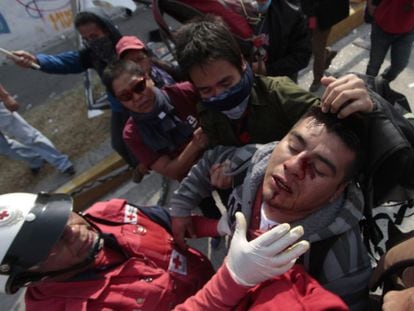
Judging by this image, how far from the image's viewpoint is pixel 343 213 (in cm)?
143

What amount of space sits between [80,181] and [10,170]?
0.99 meters

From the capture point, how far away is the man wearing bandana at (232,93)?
180 cm

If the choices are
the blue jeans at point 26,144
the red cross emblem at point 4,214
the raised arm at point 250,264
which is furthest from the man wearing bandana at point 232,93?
the blue jeans at point 26,144

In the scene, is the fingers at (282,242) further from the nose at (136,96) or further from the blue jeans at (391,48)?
the blue jeans at (391,48)

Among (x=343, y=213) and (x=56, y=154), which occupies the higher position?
(x=343, y=213)

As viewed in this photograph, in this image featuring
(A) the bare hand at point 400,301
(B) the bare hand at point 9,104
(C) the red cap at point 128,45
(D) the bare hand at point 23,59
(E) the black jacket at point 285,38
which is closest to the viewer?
(A) the bare hand at point 400,301

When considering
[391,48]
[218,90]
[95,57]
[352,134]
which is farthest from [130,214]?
[391,48]

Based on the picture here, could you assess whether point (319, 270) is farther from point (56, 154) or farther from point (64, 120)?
point (64, 120)

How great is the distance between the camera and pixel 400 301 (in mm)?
955

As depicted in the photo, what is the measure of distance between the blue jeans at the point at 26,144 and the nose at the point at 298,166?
10.3 ft

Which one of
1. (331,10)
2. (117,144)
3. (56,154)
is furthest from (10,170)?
(331,10)

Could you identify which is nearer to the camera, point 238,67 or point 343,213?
point 343,213

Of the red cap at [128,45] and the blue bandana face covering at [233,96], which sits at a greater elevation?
the red cap at [128,45]

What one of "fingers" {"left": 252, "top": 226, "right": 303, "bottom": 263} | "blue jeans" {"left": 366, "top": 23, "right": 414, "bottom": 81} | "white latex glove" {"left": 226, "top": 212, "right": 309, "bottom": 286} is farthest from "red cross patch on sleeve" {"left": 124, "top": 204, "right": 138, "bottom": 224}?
"blue jeans" {"left": 366, "top": 23, "right": 414, "bottom": 81}
